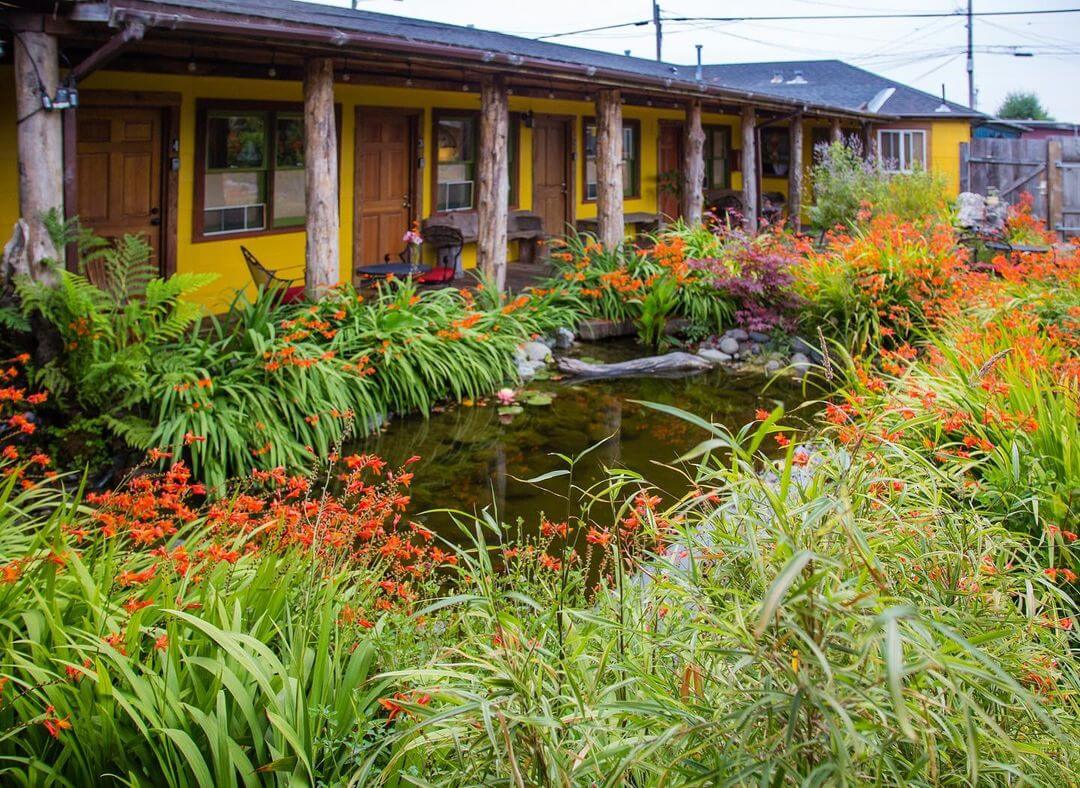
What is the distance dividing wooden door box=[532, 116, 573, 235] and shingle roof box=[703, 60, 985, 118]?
27.8ft

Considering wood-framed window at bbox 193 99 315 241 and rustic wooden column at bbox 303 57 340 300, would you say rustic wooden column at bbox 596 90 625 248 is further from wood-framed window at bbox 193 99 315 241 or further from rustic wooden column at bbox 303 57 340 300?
rustic wooden column at bbox 303 57 340 300

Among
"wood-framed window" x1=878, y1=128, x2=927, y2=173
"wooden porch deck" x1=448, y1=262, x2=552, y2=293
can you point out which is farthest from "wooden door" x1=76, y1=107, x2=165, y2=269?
"wood-framed window" x1=878, y1=128, x2=927, y2=173

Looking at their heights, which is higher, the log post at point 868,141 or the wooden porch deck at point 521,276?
the log post at point 868,141

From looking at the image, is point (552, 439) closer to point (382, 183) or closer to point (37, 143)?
point (37, 143)

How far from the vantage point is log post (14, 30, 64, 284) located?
7688mm

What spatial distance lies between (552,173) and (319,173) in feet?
27.7

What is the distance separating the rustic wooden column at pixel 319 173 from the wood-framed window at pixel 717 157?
48.3 ft

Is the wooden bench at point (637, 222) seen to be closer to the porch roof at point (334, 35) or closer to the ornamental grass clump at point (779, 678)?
the porch roof at point (334, 35)

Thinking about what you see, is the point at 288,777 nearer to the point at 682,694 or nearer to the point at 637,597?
the point at 682,694

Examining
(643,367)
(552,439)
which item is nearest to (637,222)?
(643,367)

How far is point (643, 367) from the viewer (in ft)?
38.2

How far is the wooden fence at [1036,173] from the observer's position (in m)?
19.3

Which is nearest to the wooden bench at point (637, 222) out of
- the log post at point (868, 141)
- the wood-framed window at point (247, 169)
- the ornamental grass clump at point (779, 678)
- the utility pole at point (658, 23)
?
the wood-framed window at point (247, 169)

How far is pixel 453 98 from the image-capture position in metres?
15.4
